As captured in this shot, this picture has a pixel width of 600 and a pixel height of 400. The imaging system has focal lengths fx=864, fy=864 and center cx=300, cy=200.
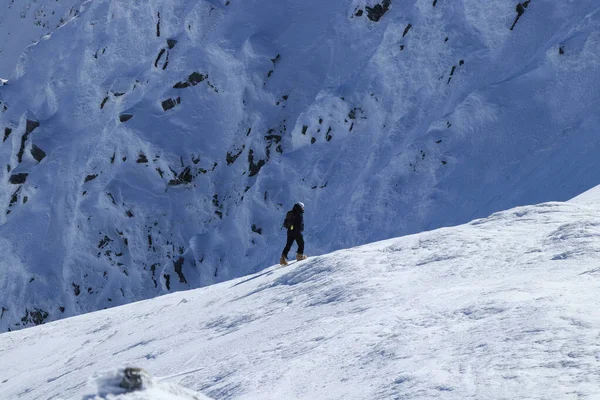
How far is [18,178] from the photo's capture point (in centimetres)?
3922

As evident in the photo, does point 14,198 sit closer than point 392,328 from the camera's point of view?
No

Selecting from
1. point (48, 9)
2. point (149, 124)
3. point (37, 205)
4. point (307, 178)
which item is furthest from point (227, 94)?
point (48, 9)

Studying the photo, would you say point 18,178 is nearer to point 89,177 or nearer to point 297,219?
point 89,177

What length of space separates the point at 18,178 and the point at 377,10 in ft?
61.5

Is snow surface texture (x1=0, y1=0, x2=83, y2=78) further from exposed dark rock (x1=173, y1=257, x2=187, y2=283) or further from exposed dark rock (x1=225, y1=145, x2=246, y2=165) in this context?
exposed dark rock (x1=173, y1=257, x2=187, y2=283)

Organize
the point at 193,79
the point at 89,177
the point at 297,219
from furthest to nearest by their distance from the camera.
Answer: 1. the point at 89,177
2. the point at 193,79
3. the point at 297,219

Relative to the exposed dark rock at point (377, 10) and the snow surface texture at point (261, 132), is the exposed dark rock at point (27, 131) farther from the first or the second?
the exposed dark rock at point (377, 10)

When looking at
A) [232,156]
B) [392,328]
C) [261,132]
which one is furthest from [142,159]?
[392,328]

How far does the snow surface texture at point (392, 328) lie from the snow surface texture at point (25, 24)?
46.1m

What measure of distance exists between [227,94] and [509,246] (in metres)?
24.1

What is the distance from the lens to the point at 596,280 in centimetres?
882

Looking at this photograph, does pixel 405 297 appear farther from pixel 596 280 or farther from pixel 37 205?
pixel 37 205

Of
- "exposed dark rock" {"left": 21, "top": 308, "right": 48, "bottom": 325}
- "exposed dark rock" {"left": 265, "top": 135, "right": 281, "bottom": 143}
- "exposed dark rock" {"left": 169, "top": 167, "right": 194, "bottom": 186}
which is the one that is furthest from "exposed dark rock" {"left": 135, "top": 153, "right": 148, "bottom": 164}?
"exposed dark rock" {"left": 21, "top": 308, "right": 48, "bottom": 325}

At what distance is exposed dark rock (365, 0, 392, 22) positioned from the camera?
30111 millimetres
